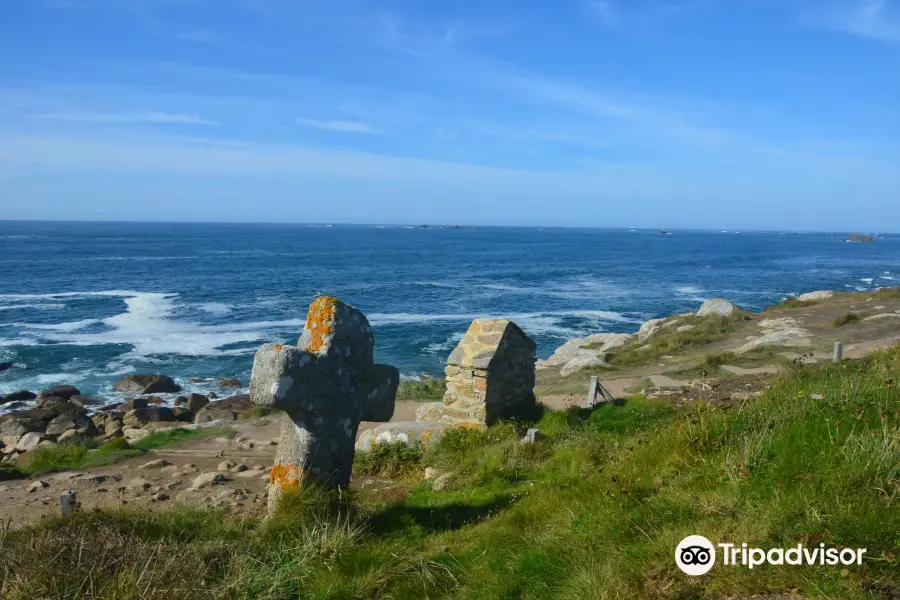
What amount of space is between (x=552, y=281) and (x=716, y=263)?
41.6m

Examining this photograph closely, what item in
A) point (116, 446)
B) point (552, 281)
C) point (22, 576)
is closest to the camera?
point (22, 576)

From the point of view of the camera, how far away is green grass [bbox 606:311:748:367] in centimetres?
2339

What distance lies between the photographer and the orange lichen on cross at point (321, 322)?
22.8 ft

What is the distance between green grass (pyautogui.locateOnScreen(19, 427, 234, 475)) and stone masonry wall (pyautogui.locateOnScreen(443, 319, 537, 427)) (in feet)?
18.5

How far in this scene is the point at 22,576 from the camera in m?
4.38

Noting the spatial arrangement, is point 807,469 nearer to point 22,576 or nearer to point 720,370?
point 22,576

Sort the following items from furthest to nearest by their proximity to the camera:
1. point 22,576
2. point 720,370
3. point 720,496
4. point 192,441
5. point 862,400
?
point 720,370 < point 192,441 < point 862,400 < point 720,496 < point 22,576

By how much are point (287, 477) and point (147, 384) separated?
20.7 m

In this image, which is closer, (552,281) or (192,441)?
(192,441)

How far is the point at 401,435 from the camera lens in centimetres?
1125

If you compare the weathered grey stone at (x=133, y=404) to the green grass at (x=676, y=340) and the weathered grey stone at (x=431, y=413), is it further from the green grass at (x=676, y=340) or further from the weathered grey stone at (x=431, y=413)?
the green grass at (x=676, y=340)

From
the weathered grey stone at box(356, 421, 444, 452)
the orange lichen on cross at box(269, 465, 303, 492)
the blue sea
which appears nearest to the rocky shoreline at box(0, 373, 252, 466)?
the blue sea

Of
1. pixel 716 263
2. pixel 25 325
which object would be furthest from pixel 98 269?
pixel 716 263

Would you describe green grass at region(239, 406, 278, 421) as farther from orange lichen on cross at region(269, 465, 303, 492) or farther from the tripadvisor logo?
the tripadvisor logo
